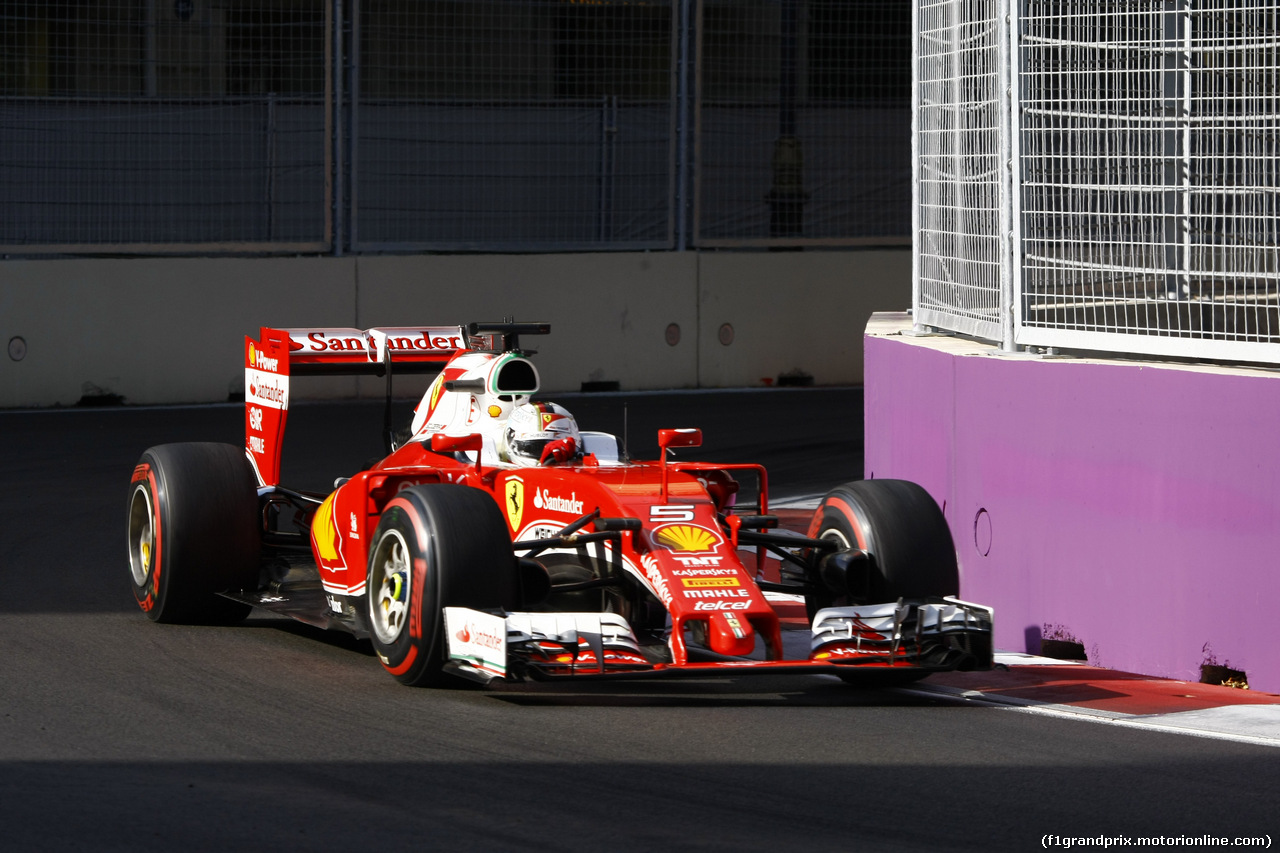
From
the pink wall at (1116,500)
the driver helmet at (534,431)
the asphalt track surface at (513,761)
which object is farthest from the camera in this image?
the driver helmet at (534,431)

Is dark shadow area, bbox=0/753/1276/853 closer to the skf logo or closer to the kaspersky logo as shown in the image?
the skf logo

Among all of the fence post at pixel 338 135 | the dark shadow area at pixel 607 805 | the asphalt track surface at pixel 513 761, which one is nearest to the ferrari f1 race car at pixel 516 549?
the asphalt track surface at pixel 513 761

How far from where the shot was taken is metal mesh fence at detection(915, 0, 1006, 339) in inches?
362

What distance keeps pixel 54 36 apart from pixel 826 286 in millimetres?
7298

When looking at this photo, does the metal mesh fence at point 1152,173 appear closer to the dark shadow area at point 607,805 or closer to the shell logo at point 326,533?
the dark shadow area at point 607,805

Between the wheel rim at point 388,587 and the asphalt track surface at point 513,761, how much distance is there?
0.68ft

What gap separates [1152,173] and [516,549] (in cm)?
335

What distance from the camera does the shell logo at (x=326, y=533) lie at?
8109mm

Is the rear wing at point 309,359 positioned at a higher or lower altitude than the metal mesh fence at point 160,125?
lower

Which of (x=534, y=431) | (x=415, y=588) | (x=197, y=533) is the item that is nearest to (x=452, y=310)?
(x=197, y=533)

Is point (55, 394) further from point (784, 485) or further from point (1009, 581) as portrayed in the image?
point (1009, 581)

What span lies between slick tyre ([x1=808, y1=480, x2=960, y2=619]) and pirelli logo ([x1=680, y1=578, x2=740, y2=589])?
71 centimetres

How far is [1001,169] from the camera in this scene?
8977mm

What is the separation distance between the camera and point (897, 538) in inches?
298
